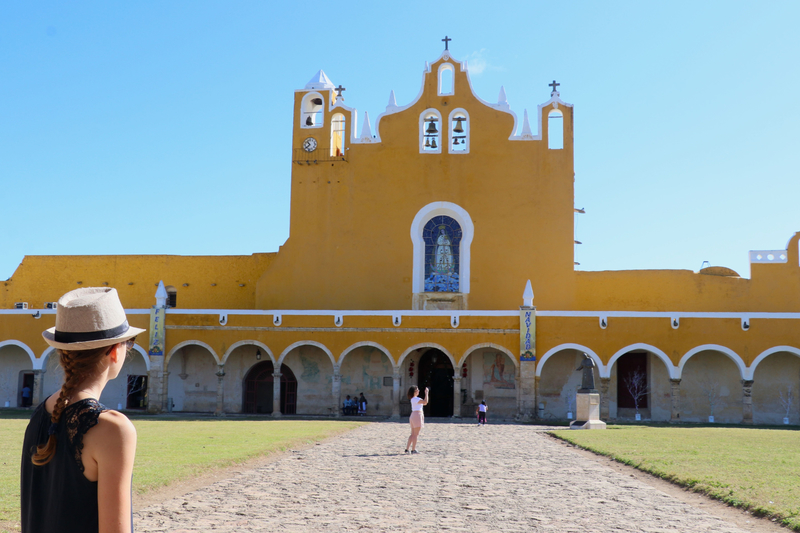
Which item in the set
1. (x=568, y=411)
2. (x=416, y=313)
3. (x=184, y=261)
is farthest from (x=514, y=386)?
(x=184, y=261)

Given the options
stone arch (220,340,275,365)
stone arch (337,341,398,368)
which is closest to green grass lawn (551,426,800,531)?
stone arch (337,341,398,368)

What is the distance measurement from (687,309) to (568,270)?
4251mm

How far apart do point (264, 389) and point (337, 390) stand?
3760 millimetres

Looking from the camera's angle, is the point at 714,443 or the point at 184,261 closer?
the point at 714,443

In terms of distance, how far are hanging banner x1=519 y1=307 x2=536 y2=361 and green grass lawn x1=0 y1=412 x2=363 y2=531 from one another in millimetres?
5918

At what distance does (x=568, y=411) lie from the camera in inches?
919

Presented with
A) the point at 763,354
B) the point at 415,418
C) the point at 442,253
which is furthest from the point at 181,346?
the point at 763,354

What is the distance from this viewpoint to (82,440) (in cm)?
226

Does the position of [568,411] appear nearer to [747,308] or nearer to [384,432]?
[747,308]

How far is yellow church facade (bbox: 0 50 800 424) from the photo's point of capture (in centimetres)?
2273

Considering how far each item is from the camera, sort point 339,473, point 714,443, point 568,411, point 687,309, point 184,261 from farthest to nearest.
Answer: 1. point 184,261
2. point 687,309
3. point 568,411
4. point 714,443
5. point 339,473

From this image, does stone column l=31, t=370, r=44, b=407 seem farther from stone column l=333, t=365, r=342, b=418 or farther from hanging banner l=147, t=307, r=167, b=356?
stone column l=333, t=365, r=342, b=418

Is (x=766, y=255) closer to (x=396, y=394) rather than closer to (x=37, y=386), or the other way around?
(x=396, y=394)

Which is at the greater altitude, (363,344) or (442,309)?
(442,309)
